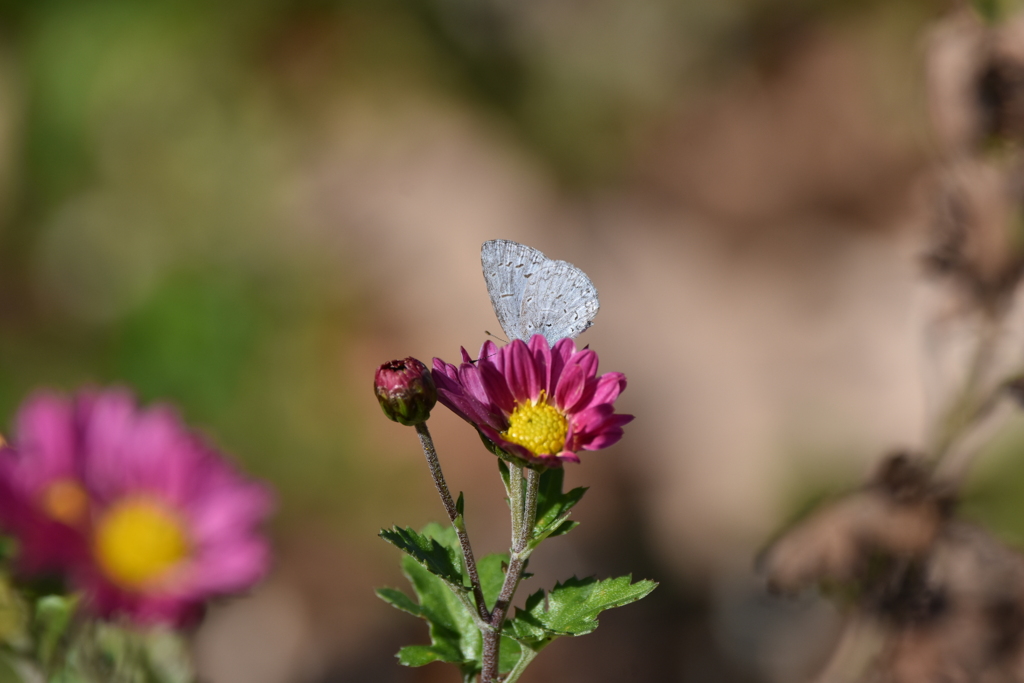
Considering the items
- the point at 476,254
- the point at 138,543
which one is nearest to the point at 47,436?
the point at 138,543

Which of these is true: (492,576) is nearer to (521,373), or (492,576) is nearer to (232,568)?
(521,373)

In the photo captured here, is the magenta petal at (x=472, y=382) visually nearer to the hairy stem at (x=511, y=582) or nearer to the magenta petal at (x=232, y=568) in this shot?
the hairy stem at (x=511, y=582)

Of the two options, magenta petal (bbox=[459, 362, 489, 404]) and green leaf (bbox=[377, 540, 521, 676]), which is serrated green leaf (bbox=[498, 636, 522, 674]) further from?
magenta petal (bbox=[459, 362, 489, 404])

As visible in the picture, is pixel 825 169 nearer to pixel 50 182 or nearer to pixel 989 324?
pixel 989 324

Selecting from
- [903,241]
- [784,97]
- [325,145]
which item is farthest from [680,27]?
[325,145]

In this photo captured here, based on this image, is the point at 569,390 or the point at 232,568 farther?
the point at 232,568

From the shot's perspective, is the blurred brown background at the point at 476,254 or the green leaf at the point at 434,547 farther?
the blurred brown background at the point at 476,254

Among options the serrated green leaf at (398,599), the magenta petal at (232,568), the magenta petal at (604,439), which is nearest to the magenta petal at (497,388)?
the magenta petal at (604,439)
